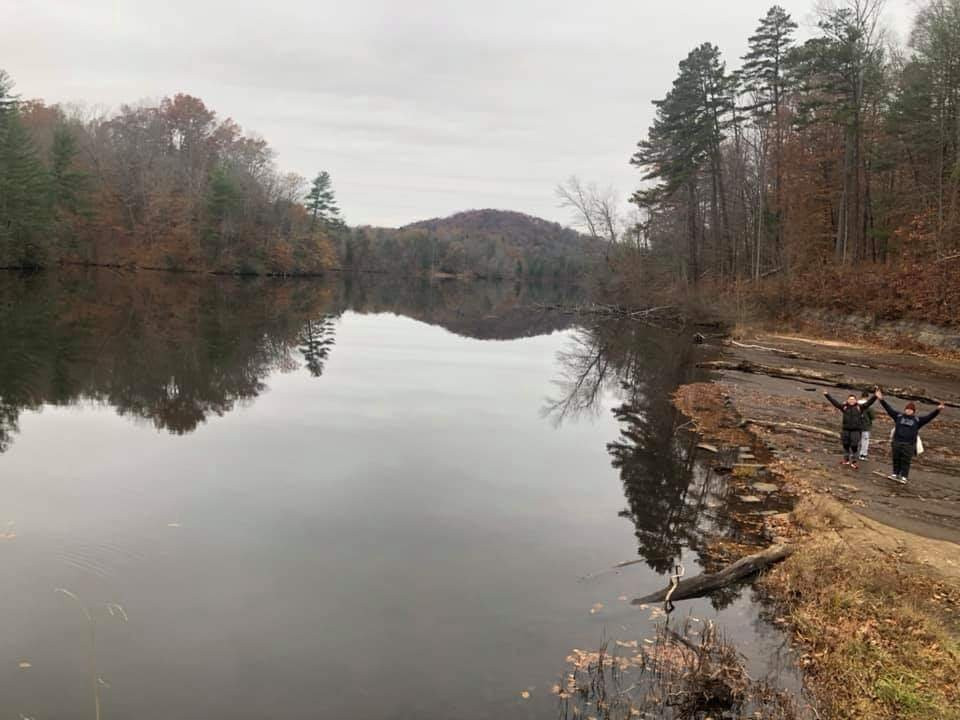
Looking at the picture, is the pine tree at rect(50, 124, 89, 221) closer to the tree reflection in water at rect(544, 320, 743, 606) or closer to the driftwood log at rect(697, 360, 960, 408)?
the tree reflection in water at rect(544, 320, 743, 606)

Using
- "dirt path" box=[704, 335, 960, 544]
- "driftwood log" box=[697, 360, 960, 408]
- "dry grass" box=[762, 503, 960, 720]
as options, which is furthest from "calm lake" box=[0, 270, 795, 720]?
"driftwood log" box=[697, 360, 960, 408]

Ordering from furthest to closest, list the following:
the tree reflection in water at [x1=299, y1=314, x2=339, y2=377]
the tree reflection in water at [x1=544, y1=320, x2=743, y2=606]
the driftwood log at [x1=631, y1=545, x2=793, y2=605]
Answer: the tree reflection in water at [x1=299, y1=314, x2=339, y2=377], the tree reflection in water at [x1=544, y1=320, x2=743, y2=606], the driftwood log at [x1=631, y1=545, x2=793, y2=605]

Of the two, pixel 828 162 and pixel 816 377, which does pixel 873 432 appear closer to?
pixel 816 377

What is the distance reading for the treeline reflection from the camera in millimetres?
18547

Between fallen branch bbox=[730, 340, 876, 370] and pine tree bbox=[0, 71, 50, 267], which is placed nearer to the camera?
fallen branch bbox=[730, 340, 876, 370]

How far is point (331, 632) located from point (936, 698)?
20.0 feet

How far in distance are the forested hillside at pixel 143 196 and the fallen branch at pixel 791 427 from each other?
62631 millimetres

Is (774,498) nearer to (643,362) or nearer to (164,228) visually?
(643,362)

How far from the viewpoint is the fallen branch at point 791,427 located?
55.4 feet

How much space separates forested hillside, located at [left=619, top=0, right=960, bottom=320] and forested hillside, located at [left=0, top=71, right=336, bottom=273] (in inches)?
2169

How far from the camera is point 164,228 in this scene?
8231 cm

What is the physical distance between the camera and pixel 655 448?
654 inches

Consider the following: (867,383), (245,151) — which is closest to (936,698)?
(867,383)

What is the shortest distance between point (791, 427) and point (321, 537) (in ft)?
43.3
